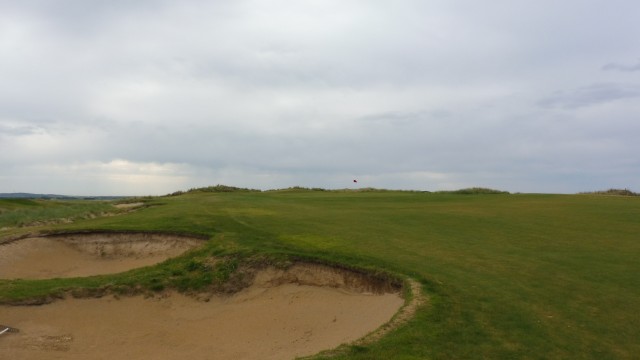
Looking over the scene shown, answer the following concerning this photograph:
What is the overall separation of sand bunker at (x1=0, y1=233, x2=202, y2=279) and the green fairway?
24.2 inches

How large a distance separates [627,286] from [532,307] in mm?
3414

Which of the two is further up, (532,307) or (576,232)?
(576,232)

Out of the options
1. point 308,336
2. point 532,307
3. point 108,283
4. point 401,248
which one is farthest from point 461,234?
point 108,283

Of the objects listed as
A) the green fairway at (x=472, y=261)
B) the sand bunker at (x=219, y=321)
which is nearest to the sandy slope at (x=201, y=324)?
the sand bunker at (x=219, y=321)

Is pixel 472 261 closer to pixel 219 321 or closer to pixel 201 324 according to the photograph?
pixel 219 321

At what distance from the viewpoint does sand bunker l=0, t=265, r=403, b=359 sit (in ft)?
39.1

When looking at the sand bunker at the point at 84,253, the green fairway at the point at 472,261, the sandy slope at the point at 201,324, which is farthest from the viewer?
the sand bunker at the point at 84,253

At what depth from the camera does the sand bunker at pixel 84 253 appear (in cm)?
1870

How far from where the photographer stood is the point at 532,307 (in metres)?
10.9

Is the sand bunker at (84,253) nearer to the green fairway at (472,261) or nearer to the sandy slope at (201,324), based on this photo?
the green fairway at (472,261)

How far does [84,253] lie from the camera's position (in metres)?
20.3

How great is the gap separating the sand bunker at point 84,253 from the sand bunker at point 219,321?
14.5ft

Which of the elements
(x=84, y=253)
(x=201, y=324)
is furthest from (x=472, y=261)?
(x=84, y=253)

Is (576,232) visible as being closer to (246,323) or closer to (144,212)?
(246,323)
